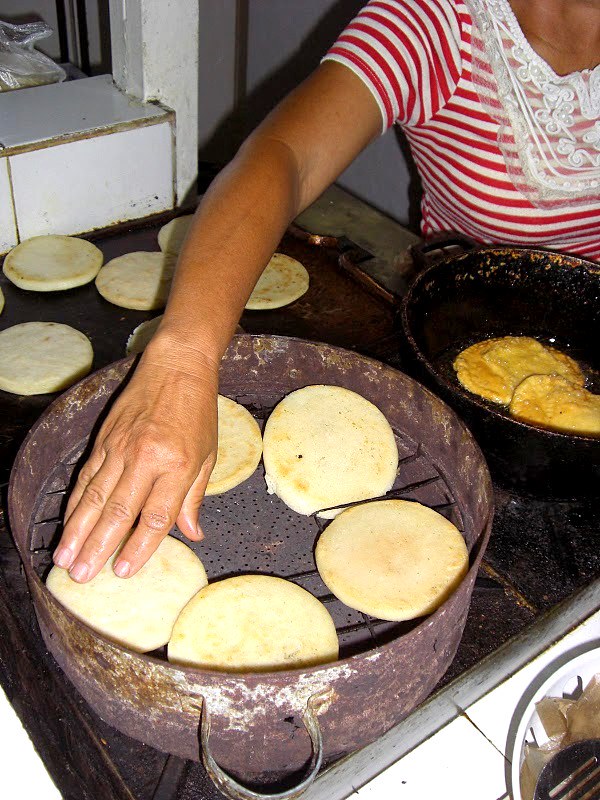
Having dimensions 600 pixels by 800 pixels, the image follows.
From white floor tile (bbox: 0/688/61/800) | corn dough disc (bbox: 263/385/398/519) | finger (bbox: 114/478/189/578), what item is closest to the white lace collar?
corn dough disc (bbox: 263/385/398/519)

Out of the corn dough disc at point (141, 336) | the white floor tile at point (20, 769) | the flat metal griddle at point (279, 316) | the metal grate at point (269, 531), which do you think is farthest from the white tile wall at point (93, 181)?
the white floor tile at point (20, 769)

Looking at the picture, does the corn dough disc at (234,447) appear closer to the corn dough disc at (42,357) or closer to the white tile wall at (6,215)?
the corn dough disc at (42,357)

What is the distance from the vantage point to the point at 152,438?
1.17m

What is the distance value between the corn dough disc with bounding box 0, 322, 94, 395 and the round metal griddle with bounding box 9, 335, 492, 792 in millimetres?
388

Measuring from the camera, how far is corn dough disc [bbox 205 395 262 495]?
1532mm

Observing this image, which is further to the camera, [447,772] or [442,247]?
[442,247]

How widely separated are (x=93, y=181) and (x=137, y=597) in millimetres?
1574

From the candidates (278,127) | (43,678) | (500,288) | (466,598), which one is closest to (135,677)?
(43,678)

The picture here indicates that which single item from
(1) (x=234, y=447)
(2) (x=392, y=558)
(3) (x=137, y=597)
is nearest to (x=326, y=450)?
(1) (x=234, y=447)

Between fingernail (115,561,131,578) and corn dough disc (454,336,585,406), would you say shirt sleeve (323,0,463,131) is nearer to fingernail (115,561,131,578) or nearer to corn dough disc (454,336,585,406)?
corn dough disc (454,336,585,406)

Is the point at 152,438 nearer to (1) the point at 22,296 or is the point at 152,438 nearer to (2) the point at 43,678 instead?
(2) the point at 43,678

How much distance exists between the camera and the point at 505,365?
189 cm

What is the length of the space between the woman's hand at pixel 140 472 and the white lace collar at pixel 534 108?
1181 mm

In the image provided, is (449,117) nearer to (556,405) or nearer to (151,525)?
(556,405)
